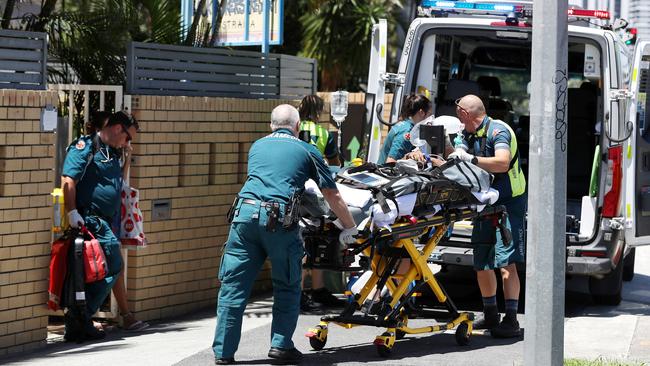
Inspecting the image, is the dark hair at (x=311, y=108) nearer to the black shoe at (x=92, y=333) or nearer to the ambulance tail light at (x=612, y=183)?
the ambulance tail light at (x=612, y=183)

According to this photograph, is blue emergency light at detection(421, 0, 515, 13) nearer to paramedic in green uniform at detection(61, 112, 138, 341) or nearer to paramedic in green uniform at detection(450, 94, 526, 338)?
paramedic in green uniform at detection(450, 94, 526, 338)

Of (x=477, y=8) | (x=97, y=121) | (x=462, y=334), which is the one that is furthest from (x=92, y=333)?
(x=477, y=8)

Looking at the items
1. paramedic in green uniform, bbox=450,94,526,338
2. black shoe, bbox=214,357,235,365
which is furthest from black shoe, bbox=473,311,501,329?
black shoe, bbox=214,357,235,365

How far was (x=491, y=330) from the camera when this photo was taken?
344 inches

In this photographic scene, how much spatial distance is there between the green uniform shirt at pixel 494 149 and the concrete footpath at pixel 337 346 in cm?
109

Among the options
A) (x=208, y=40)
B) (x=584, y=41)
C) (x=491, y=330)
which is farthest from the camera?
(x=208, y=40)

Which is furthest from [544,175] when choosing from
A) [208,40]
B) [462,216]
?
[208,40]

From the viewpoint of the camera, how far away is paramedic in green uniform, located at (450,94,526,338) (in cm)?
866

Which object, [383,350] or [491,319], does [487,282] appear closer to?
[491,319]

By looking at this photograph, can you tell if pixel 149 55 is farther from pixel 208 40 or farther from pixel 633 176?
pixel 633 176

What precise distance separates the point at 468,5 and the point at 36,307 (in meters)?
4.47

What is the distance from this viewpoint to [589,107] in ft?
37.8

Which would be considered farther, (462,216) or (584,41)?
(584,41)

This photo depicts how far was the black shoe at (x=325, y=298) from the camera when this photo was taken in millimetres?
9992
